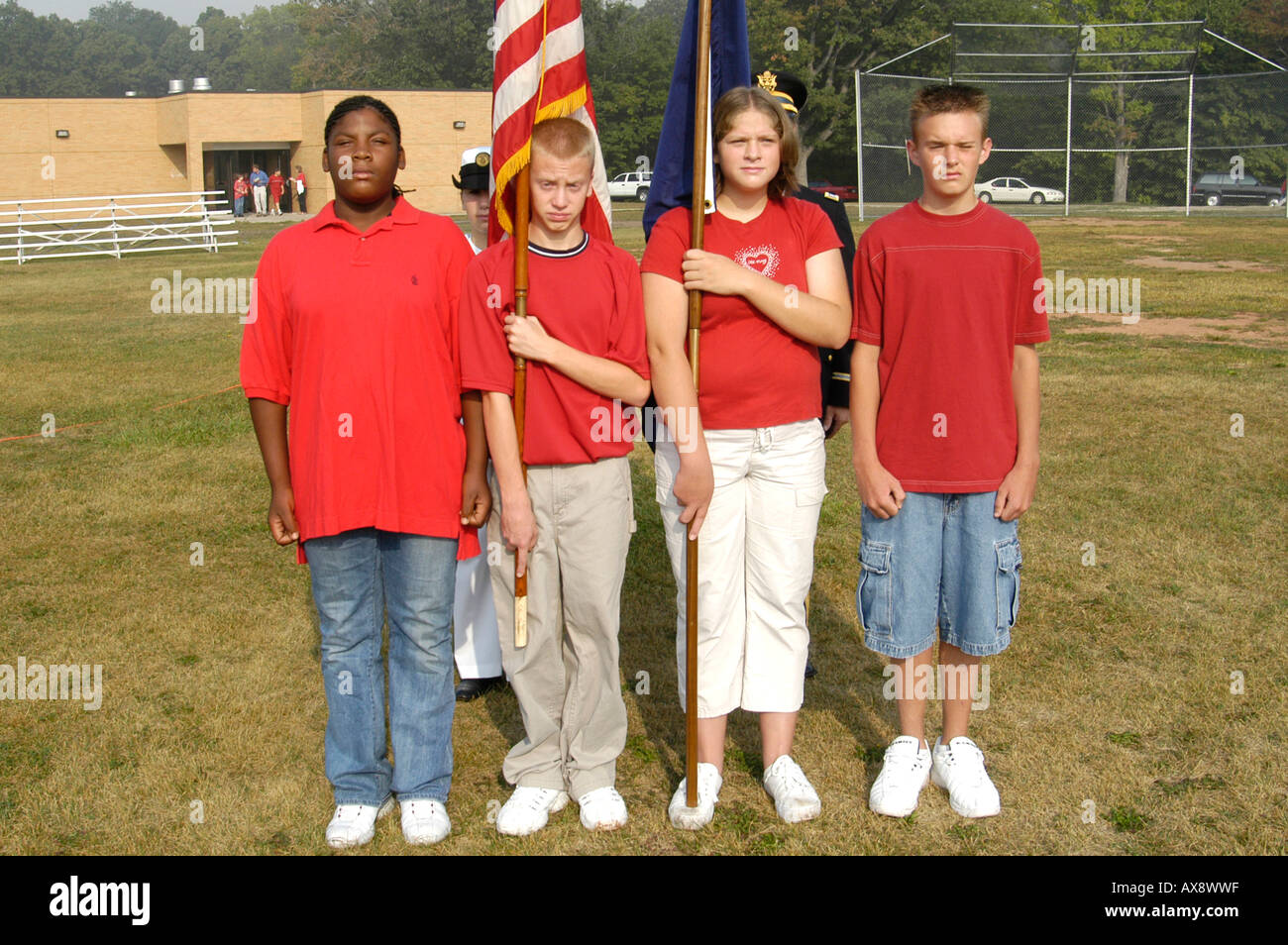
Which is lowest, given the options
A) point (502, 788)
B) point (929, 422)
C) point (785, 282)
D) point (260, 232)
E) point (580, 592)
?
point (502, 788)

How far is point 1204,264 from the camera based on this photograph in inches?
734

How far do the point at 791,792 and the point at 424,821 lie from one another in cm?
110

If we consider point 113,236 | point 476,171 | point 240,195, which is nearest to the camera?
point 476,171

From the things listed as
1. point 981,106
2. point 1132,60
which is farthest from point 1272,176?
point 981,106

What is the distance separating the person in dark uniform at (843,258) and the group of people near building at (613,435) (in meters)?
0.46

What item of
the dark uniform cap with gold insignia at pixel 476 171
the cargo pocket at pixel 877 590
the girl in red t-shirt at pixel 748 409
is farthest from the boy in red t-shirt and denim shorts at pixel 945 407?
the dark uniform cap with gold insignia at pixel 476 171

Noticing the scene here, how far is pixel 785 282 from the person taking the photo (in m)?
3.44

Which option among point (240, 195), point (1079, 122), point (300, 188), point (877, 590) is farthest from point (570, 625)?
point (240, 195)

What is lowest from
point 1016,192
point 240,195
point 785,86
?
point 785,86

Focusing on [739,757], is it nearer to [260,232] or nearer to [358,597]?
[358,597]

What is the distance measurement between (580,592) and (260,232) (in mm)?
32308

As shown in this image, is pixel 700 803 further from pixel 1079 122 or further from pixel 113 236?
pixel 113 236

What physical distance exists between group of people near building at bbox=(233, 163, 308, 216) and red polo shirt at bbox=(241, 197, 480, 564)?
40.6 meters

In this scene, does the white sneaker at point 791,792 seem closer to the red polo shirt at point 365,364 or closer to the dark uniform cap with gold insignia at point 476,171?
the red polo shirt at point 365,364
